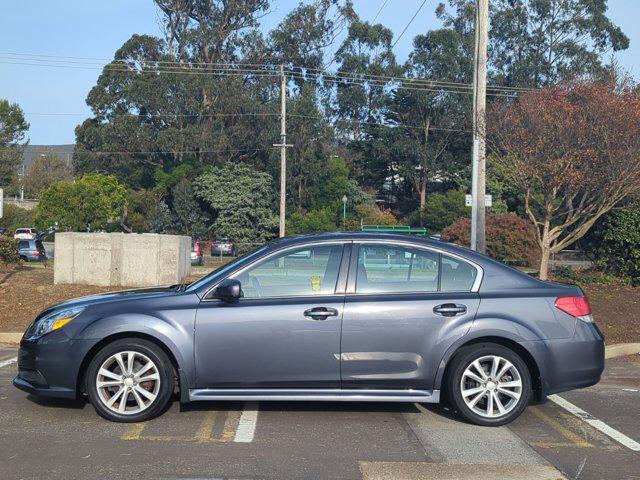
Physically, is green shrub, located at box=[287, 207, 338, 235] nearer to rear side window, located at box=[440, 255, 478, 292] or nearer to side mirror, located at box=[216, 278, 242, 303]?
rear side window, located at box=[440, 255, 478, 292]

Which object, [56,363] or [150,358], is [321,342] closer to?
[150,358]

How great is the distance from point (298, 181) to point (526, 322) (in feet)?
159

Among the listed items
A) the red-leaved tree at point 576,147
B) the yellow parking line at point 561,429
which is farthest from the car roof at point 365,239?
the red-leaved tree at point 576,147

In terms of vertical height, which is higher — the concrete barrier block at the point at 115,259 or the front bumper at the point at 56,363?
the concrete barrier block at the point at 115,259

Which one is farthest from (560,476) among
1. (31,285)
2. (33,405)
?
(31,285)

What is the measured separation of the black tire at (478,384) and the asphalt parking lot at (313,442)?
10cm

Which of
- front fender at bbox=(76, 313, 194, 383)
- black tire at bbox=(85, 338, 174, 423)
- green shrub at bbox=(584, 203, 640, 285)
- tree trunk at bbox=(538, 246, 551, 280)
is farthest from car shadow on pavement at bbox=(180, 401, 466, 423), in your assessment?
green shrub at bbox=(584, 203, 640, 285)

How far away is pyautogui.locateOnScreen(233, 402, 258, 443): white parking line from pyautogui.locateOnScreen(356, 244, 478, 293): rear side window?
145 centimetres

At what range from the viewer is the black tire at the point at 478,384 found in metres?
6.37

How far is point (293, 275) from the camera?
21.7 feet

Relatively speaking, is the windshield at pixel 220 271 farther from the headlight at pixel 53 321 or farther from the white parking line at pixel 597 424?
the white parking line at pixel 597 424

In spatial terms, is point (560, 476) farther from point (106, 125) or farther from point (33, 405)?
point (106, 125)

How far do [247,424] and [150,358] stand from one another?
100 cm

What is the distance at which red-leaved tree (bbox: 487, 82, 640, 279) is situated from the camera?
1399 centimetres
